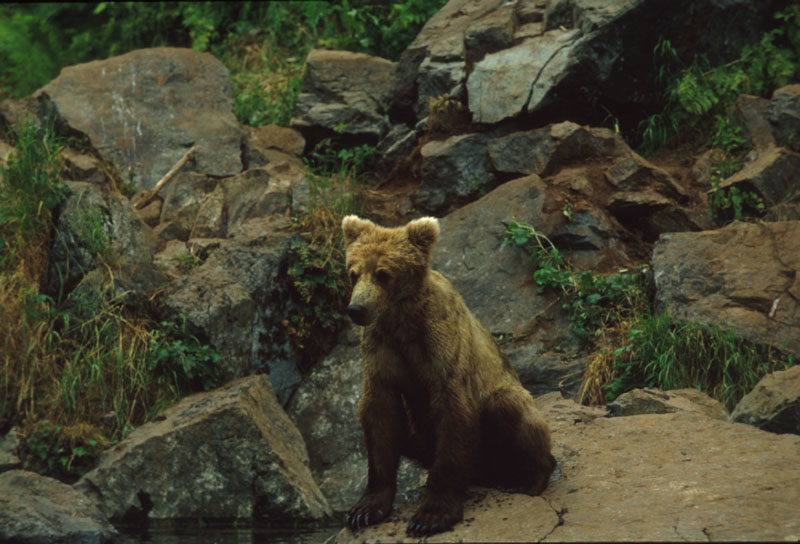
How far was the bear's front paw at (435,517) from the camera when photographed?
3.67m

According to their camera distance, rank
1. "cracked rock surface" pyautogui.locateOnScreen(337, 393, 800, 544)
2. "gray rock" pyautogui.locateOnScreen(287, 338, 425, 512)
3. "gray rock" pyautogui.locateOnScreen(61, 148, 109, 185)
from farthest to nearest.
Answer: "gray rock" pyautogui.locateOnScreen(61, 148, 109, 185) → "gray rock" pyautogui.locateOnScreen(287, 338, 425, 512) → "cracked rock surface" pyautogui.locateOnScreen(337, 393, 800, 544)

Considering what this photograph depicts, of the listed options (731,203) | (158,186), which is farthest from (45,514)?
(731,203)

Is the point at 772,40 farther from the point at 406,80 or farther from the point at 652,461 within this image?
the point at 652,461

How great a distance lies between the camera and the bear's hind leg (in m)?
4.06

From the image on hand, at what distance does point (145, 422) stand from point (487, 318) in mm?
3212

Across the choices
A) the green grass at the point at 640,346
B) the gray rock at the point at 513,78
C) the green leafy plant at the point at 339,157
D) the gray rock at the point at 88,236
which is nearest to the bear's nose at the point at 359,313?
the green grass at the point at 640,346

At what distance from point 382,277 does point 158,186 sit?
6402 mm

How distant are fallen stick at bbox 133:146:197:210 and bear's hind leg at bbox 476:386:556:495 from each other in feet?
20.9

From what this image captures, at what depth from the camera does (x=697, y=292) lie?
690 cm

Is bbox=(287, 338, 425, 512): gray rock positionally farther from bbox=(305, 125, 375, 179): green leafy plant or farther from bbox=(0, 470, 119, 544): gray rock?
bbox=(305, 125, 375, 179): green leafy plant

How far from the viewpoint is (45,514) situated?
5312 millimetres

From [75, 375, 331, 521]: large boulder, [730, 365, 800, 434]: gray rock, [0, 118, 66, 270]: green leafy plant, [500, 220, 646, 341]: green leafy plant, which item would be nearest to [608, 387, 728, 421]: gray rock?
[730, 365, 800, 434]: gray rock

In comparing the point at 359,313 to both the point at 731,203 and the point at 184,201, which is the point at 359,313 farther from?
the point at 184,201

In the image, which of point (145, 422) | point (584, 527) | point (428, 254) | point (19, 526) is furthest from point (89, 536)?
point (584, 527)
